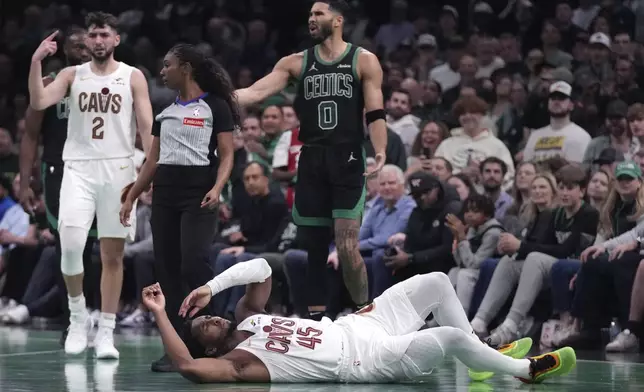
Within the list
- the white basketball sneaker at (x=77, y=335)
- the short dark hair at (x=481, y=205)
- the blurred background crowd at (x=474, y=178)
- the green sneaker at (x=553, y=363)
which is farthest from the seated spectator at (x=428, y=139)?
the green sneaker at (x=553, y=363)

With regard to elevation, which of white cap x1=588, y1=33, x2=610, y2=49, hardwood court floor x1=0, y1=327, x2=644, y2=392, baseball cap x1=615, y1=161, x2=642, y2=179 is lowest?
hardwood court floor x1=0, y1=327, x2=644, y2=392

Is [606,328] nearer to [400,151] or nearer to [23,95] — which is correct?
[400,151]

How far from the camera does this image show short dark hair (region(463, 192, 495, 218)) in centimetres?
1119

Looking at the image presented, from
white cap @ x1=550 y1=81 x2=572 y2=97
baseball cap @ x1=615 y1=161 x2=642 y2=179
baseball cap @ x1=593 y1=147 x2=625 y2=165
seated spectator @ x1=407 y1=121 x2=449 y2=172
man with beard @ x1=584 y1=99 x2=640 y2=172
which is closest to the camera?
baseball cap @ x1=615 y1=161 x2=642 y2=179

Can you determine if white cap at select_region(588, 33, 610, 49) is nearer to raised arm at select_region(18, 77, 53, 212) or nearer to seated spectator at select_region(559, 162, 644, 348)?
seated spectator at select_region(559, 162, 644, 348)

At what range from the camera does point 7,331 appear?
11.8 meters

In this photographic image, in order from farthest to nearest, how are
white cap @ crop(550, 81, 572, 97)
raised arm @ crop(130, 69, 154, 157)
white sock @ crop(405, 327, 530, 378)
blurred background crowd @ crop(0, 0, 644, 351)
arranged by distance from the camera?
1. white cap @ crop(550, 81, 572, 97)
2. blurred background crowd @ crop(0, 0, 644, 351)
3. raised arm @ crop(130, 69, 154, 157)
4. white sock @ crop(405, 327, 530, 378)

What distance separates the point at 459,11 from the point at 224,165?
993cm

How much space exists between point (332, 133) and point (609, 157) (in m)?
3.47

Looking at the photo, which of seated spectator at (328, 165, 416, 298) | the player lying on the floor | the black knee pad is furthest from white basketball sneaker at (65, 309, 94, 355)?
seated spectator at (328, 165, 416, 298)

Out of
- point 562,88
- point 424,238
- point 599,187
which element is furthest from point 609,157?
point 424,238

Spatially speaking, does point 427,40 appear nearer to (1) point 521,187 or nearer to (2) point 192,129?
(1) point 521,187

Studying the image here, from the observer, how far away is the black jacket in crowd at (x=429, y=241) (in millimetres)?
11242

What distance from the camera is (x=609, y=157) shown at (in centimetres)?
1141
